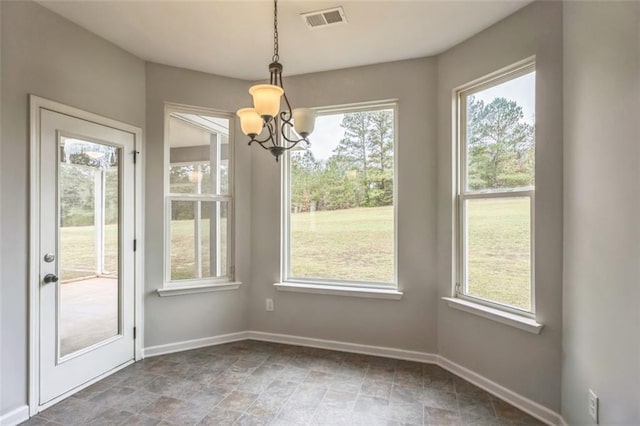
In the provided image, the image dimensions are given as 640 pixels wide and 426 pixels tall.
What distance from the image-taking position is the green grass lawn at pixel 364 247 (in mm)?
2379

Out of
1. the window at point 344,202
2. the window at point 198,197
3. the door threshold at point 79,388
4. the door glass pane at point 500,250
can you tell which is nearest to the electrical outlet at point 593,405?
the door glass pane at point 500,250

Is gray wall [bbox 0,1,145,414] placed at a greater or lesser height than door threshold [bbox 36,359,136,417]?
greater

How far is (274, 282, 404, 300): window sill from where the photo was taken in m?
3.04

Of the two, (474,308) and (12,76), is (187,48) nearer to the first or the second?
(12,76)

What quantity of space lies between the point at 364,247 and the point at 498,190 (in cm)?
130

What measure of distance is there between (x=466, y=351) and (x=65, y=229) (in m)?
3.28

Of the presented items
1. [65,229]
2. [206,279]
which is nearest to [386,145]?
[206,279]

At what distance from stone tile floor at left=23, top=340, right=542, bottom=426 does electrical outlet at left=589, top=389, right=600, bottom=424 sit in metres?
0.54

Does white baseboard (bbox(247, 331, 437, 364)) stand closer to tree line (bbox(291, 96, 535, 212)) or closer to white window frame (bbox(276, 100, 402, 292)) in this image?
white window frame (bbox(276, 100, 402, 292))

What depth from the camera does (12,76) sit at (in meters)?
2.07

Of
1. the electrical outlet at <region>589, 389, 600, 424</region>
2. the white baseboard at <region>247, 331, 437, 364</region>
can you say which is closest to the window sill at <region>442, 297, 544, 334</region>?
the electrical outlet at <region>589, 389, 600, 424</region>

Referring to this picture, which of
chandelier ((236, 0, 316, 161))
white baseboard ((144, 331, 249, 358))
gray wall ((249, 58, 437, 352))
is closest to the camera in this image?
chandelier ((236, 0, 316, 161))

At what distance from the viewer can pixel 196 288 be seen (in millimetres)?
3230

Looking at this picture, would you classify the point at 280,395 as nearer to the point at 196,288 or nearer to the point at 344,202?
the point at 196,288
